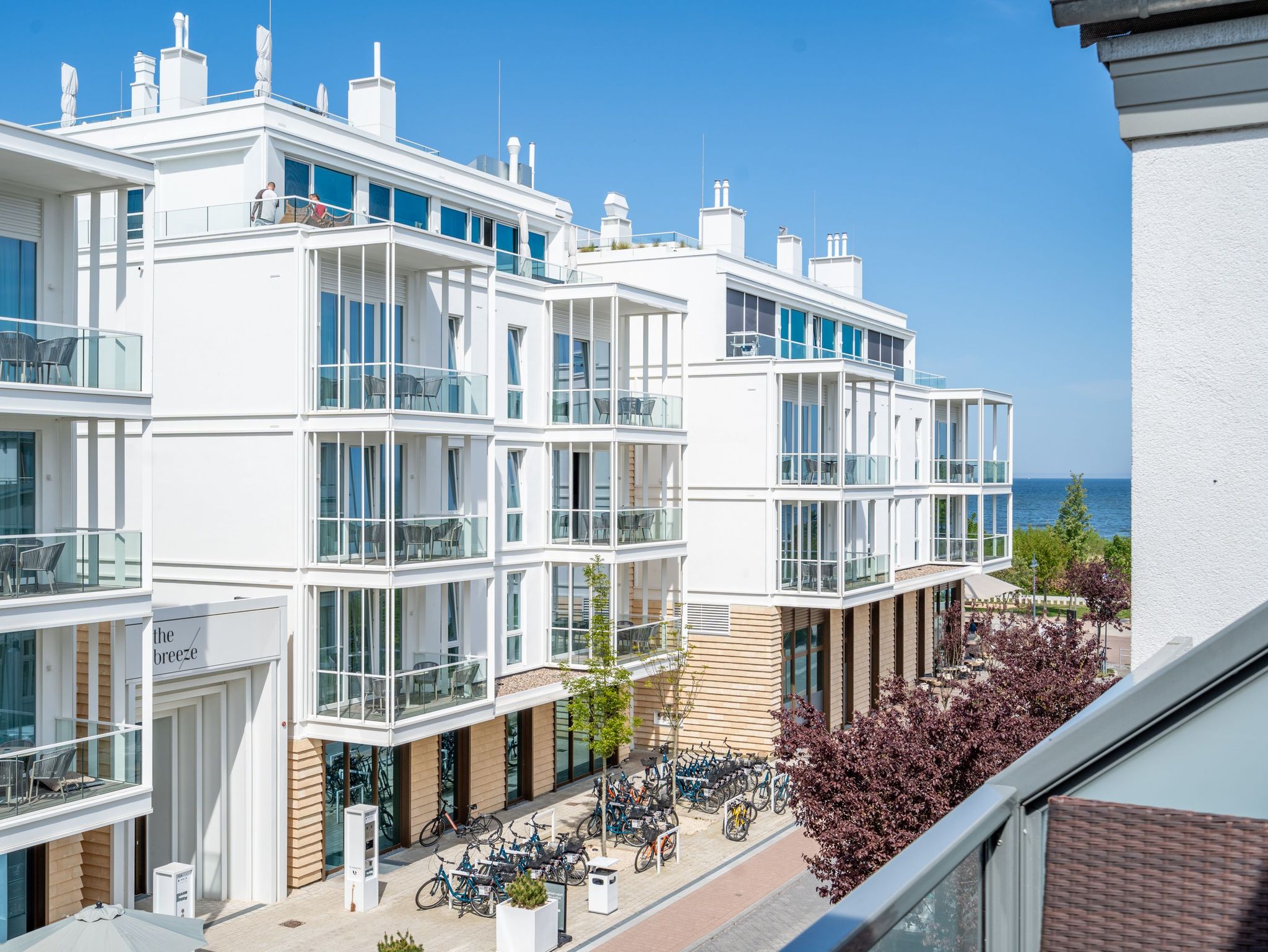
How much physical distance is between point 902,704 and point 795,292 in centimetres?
2326

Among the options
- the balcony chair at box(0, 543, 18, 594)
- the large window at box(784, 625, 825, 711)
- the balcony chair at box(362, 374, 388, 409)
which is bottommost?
the large window at box(784, 625, 825, 711)

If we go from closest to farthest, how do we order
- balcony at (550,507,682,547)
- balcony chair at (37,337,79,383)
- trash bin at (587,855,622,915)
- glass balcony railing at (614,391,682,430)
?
balcony chair at (37,337,79,383)
trash bin at (587,855,622,915)
balcony at (550,507,682,547)
glass balcony railing at (614,391,682,430)

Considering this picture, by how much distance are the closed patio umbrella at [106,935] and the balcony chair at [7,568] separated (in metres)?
3.90

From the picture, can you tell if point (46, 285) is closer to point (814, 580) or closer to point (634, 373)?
point (634, 373)

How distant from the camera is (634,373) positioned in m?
31.9

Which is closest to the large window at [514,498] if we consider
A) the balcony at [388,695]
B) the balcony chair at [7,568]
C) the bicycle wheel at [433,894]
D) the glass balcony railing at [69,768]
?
the balcony at [388,695]

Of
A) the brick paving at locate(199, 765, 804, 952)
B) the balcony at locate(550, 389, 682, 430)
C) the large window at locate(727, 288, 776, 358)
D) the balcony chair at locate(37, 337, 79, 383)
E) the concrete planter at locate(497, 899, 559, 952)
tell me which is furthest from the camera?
the large window at locate(727, 288, 776, 358)

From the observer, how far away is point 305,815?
66.5 feet

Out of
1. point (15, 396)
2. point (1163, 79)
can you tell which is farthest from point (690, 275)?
point (1163, 79)

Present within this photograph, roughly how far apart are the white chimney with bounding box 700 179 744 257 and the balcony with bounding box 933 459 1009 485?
12237mm

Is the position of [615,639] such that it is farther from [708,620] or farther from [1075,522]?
[1075,522]

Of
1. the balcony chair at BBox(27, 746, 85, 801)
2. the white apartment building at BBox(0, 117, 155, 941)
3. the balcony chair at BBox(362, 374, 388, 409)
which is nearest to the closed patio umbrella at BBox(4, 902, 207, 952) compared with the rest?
the white apartment building at BBox(0, 117, 155, 941)

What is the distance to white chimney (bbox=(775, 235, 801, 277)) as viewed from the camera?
139 feet

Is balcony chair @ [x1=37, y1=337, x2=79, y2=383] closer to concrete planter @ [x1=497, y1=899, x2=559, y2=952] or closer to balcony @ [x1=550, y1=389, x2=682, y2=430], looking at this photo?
concrete planter @ [x1=497, y1=899, x2=559, y2=952]
